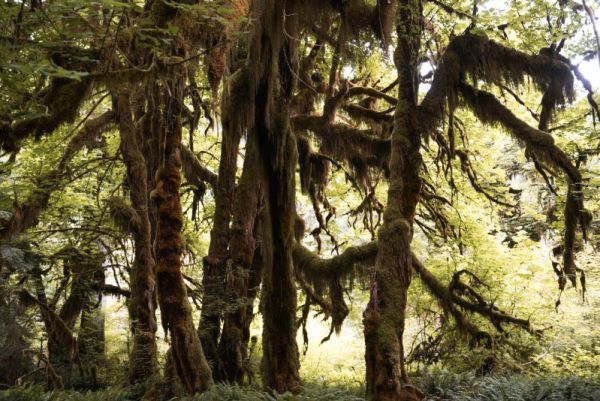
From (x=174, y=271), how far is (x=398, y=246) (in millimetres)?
2759

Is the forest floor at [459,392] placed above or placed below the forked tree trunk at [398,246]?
below

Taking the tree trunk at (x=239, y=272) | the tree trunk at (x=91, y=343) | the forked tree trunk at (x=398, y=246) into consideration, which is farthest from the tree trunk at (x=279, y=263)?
the tree trunk at (x=91, y=343)

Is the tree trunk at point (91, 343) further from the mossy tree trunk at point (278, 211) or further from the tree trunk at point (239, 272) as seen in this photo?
the mossy tree trunk at point (278, 211)

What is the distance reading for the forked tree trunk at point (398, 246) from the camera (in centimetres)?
Result: 572

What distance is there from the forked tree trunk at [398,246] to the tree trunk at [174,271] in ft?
6.92

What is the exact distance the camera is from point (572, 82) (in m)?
6.94

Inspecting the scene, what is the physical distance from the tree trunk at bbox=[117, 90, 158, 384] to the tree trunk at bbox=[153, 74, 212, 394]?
1.04 m

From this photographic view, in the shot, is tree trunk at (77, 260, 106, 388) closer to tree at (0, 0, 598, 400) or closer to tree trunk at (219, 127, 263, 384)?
tree at (0, 0, 598, 400)

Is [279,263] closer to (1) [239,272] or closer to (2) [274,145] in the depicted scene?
(2) [274,145]

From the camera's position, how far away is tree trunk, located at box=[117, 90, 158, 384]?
7.53 meters

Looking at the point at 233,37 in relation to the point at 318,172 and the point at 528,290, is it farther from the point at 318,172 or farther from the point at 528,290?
the point at 528,290

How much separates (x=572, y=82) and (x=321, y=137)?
3807 mm

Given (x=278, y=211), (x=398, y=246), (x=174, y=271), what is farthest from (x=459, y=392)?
(x=174, y=271)

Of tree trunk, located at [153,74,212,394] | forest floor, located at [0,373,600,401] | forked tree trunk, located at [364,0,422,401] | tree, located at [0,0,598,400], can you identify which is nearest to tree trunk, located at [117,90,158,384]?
tree, located at [0,0,598,400]
